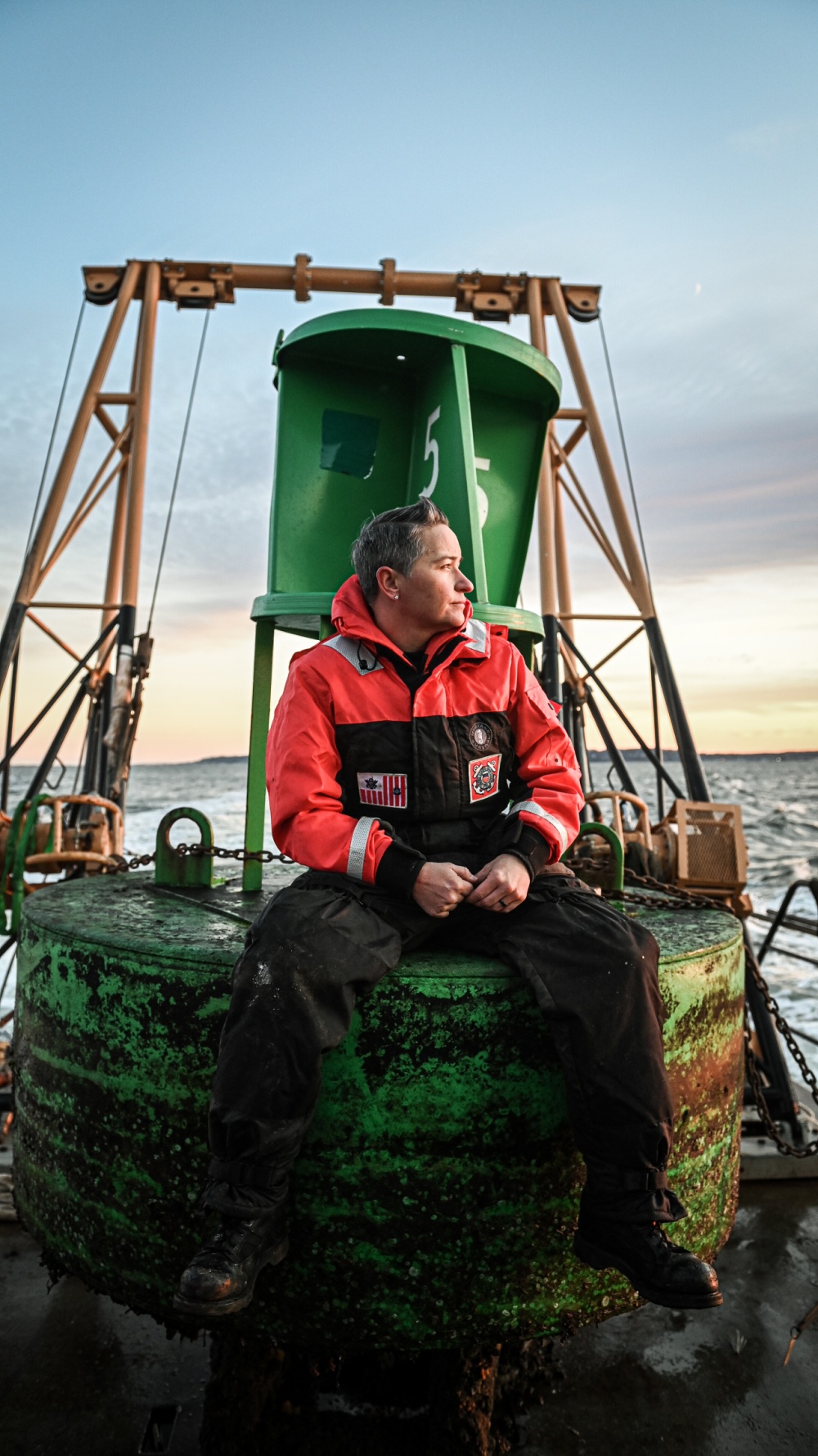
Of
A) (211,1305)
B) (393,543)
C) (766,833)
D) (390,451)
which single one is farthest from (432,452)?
(766,833)

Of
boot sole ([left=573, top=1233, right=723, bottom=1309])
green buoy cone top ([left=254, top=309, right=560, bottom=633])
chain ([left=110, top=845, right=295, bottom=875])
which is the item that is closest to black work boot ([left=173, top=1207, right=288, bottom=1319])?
boot sole ([left=573, top=1233, right=723, bottom=1309])

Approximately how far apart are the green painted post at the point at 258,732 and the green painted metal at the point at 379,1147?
0.93m

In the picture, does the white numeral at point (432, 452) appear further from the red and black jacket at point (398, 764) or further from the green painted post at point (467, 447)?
the red and black jacket at point (398, 764)

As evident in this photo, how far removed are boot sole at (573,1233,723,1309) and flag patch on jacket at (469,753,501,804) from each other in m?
1.01

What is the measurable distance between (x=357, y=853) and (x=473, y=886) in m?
0.28

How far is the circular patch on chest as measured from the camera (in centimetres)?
234

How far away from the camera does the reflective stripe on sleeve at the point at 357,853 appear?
2105mm

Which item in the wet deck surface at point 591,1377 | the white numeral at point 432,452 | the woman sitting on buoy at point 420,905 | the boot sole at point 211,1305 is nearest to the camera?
the boot sole at point 211,1305

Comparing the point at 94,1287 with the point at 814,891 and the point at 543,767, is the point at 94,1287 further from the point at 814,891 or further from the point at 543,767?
the point at 814,891

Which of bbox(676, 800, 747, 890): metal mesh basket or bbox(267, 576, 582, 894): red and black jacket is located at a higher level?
bbox(267, 576, 582, 894): red and black jacket

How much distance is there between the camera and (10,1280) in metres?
3.12

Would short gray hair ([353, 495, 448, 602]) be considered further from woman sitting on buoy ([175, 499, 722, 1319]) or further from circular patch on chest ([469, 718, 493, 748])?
A: circular patch on chest ([469, 718, 493, 748])

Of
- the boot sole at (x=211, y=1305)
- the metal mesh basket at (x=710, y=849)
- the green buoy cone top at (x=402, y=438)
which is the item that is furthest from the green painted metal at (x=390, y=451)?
the boot sole at (x=211, y=1305)

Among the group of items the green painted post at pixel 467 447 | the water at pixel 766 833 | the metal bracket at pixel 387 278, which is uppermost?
the metal bracket at pixel 387 278
